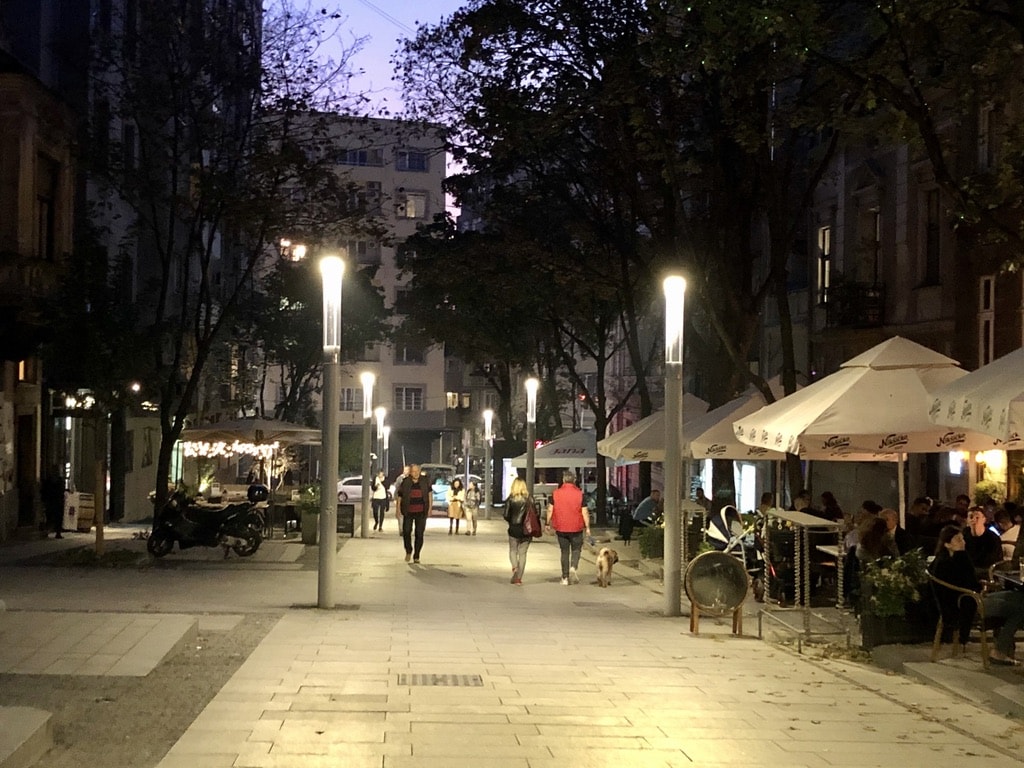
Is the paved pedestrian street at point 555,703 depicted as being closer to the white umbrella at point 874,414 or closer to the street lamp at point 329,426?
the street lamp at point 329,426

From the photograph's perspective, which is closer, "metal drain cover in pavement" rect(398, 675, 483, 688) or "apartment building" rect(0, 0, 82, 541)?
"metal drain cover in pavement" rect(398, 675, 483, 688)

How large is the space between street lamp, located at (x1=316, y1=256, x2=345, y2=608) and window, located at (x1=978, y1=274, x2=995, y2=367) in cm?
1311

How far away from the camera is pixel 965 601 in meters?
12.0

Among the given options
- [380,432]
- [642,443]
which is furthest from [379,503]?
[642,443]

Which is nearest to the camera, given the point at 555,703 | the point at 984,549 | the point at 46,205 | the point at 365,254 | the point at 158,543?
the point at 555,703

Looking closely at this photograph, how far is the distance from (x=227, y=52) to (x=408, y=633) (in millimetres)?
15165

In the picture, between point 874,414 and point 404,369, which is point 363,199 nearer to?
point 874,414

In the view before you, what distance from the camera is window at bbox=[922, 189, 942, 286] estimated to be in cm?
2669

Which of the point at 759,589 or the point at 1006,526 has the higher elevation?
the point at 1006,526

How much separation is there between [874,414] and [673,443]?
9.20 feet

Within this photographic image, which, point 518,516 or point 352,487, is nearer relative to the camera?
point 518,516

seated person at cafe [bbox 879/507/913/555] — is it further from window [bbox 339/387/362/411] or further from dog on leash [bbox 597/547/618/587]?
window [bbox 339/387/362/411]

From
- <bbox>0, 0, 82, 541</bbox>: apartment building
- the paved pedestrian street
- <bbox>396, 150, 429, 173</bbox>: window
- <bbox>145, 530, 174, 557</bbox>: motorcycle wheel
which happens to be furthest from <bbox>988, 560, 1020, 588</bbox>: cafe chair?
<bbox>396, 150, 429, 173</bbox>: window

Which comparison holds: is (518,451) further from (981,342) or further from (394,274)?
(394,274)
